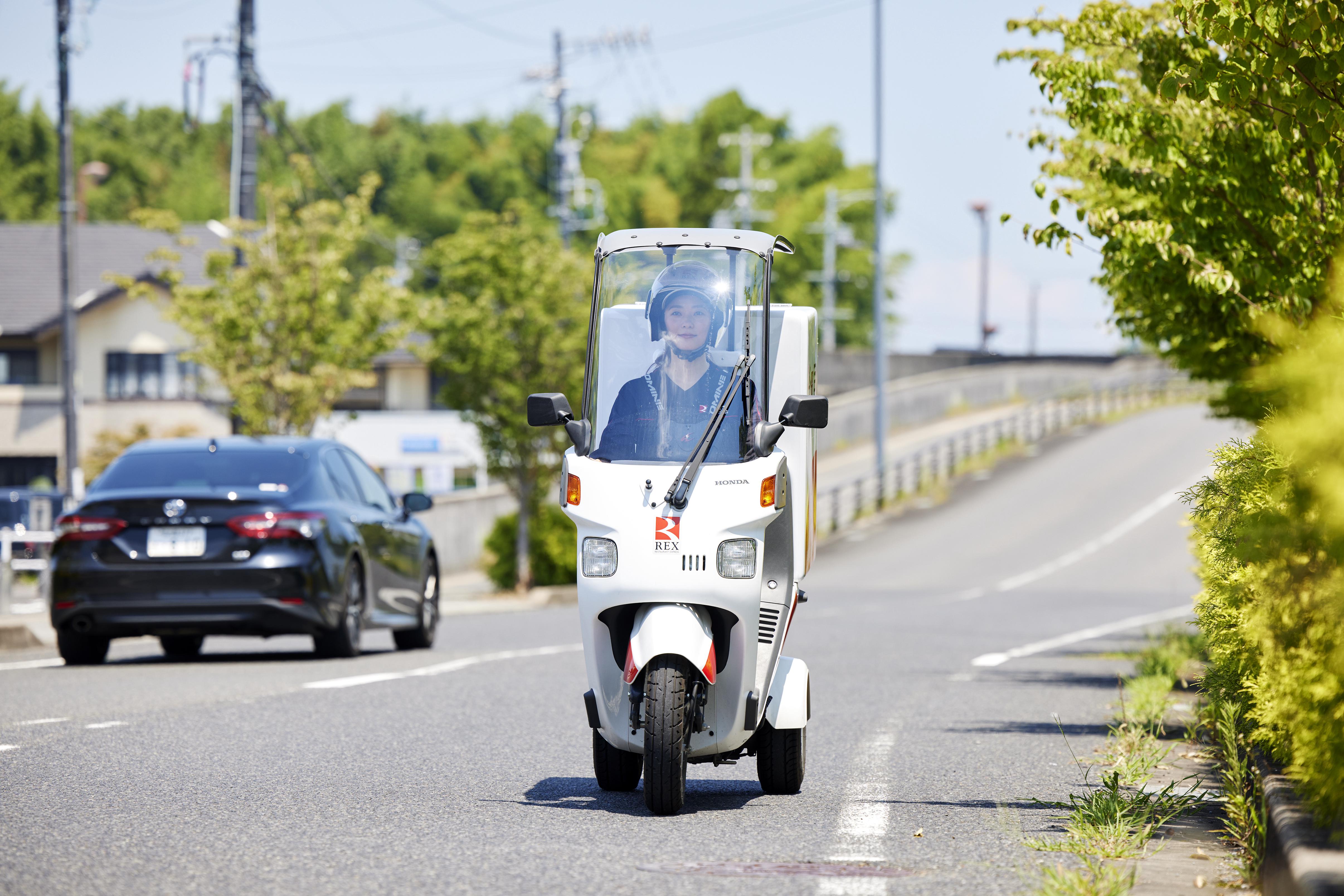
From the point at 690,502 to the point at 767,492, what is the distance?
1.03ft

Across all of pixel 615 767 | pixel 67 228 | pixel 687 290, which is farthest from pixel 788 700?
pixel 67 228

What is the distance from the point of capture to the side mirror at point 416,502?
47.0 feet

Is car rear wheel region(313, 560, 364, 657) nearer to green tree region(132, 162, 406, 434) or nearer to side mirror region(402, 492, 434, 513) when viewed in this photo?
side mirror region(402, 492, 434, 513)

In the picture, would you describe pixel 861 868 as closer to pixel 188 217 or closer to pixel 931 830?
pixel 931 830

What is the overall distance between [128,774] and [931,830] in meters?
3.46

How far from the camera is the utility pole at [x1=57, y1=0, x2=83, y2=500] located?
28.0 meters

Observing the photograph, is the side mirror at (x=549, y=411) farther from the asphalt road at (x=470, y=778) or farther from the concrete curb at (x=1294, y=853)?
the concrete curb at (x=1294, y=853)

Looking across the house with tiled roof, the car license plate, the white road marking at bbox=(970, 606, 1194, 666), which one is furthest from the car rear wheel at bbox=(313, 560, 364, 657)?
the house with tiled roof

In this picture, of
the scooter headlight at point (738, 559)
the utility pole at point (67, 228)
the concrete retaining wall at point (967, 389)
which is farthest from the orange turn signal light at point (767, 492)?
the concrete retaining wall at point (967, 389)

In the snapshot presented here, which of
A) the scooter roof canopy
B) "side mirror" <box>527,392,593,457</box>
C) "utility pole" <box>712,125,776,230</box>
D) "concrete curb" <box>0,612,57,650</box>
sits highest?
"utility pole" <box>712,125,776,230</box>

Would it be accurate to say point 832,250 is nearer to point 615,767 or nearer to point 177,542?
point 177,542

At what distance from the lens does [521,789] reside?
730 centimetres

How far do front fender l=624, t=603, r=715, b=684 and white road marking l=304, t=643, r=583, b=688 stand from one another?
4234 mm

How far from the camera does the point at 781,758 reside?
7.20m
